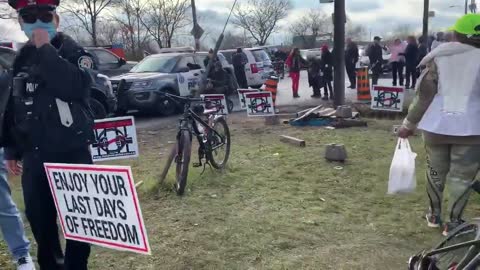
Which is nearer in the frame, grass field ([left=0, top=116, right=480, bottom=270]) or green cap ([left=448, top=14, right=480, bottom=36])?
green cap ([left=448, top=14, right=480, bottom=36])

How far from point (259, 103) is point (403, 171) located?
5.81m

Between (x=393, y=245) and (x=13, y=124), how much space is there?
10.0 ft

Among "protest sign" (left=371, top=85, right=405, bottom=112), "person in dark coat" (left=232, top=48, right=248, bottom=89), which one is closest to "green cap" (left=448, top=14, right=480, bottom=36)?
"protest sign" (left=371, top=85, right=405, bottom=112)

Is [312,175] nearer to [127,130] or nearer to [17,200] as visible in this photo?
[127,130]

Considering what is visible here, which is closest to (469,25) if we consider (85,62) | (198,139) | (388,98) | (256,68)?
(85,62)

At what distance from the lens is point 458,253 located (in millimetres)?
2693

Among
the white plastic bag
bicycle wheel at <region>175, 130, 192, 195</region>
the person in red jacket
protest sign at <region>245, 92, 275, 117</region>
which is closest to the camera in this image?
the white plastic bag

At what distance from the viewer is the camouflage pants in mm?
4180

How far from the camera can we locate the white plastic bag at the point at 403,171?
462 cm

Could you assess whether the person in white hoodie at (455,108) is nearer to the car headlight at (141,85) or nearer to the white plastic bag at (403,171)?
the white plastic bag at (403,171)

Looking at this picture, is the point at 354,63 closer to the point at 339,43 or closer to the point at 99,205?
the point at 339,43

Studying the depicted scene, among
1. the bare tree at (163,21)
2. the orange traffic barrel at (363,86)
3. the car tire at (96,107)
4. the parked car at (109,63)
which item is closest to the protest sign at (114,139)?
the car tire at (96,107)

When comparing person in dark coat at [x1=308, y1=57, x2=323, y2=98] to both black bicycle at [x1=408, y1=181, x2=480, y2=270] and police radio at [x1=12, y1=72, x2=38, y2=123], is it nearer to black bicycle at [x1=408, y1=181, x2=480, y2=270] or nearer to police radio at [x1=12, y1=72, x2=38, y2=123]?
black bicycle at [x1=408, y1=181, x2=480, y2=270]

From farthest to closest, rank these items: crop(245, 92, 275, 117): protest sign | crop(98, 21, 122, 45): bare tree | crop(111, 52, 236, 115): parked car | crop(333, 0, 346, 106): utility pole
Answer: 1. crop(98, 21, 122, 45): bare tree
2. crop(111, 52, 236, 115): parked car
3. crop(333, 0, 346, 106): utility pole
4. crop(245, 92, 275, 117): protest sign
